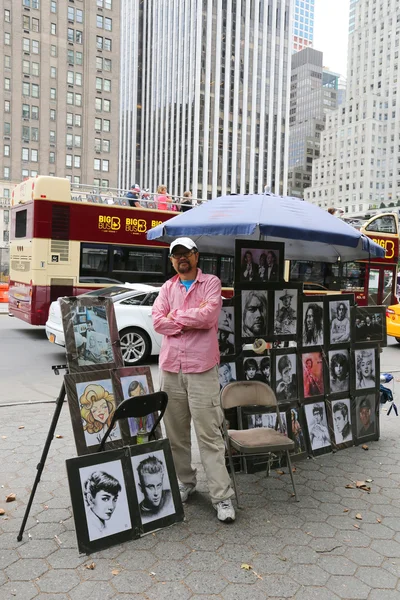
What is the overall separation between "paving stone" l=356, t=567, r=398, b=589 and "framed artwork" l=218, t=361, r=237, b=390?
169cm

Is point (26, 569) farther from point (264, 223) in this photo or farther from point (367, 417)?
point (367, 417)

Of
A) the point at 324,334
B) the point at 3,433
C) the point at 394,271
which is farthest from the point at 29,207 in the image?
the point at 394,271

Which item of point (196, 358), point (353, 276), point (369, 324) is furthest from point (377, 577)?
point (353, 276)

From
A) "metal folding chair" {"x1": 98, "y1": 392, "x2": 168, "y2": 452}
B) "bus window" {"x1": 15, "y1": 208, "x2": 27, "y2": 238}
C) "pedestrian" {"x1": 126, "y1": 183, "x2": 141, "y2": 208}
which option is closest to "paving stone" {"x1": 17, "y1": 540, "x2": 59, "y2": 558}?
"metal folding chair" {"x1": 98, "y1": 392, "x2": 168, "y2": 452}

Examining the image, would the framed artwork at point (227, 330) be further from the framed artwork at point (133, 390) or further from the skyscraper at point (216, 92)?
the skyscraper at point (216, 92)

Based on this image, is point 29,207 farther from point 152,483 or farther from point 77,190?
point 152,483

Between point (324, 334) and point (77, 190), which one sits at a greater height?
point (77, 190)

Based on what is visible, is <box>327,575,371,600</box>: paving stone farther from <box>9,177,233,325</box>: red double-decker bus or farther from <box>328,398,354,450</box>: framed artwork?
<box>9,177,233,325</box>: red double-decker bus

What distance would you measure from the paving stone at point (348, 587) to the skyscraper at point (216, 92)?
113 meters

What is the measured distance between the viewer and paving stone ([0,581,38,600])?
2574mm

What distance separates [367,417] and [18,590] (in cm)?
369

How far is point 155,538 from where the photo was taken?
10.5 ft

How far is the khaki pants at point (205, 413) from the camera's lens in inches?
135

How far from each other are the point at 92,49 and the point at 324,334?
89812 mm
